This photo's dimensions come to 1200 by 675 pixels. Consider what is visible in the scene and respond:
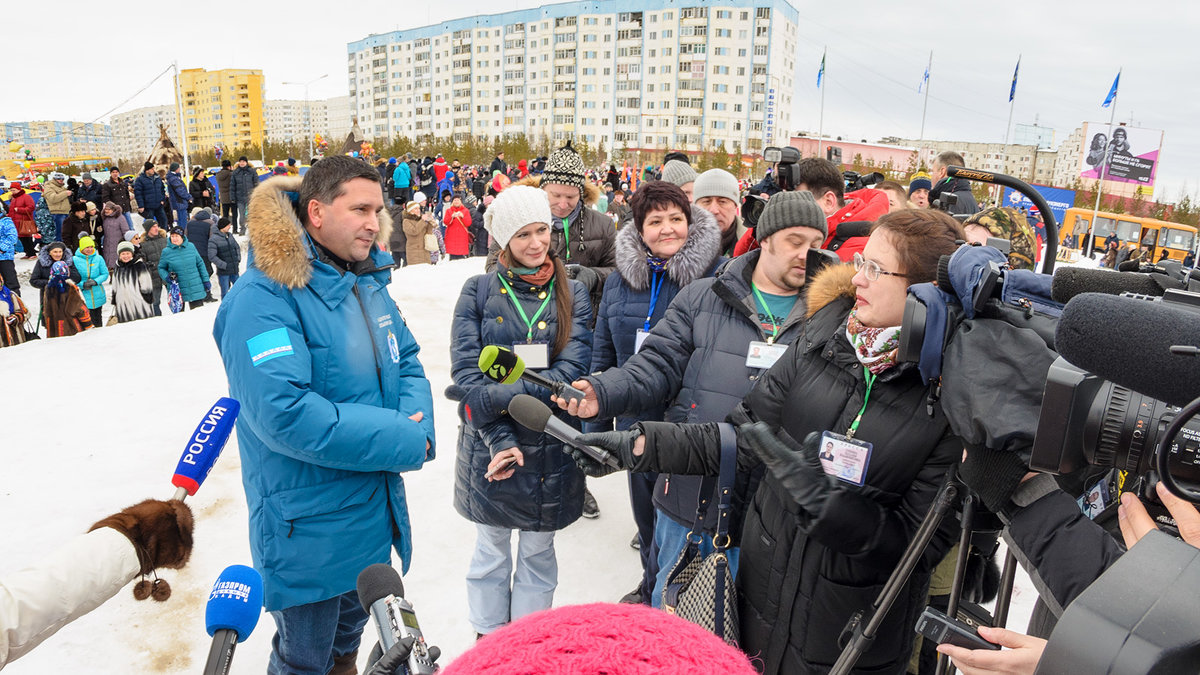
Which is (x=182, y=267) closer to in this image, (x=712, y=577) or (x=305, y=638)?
(x=305, y=638)

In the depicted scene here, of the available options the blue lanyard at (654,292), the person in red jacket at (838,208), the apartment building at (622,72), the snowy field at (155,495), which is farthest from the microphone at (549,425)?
the apartment building at (622,72)

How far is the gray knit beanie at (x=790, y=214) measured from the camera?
7.83 feet

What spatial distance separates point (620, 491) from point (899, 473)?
2.90m

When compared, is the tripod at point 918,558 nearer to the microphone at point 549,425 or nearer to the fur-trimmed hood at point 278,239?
the microphone at point 549,425

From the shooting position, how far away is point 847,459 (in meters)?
1.66

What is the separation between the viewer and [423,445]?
2197 mm

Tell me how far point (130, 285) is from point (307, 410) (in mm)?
8994

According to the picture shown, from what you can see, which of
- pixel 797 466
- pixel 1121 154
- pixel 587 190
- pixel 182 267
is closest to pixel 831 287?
pixel 797 466

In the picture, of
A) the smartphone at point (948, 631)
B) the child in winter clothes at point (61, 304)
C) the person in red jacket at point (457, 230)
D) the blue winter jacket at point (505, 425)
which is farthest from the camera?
the person in red jacket at point (457, 230)

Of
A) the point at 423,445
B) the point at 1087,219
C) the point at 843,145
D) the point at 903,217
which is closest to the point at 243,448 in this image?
the point at 423,445

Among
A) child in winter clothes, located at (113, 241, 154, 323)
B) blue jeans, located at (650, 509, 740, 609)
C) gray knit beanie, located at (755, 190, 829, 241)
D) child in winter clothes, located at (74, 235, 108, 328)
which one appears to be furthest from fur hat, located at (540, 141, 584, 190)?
child in winter clothes, located at (74, 235, 108, 328)

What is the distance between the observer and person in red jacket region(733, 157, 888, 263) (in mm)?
3352

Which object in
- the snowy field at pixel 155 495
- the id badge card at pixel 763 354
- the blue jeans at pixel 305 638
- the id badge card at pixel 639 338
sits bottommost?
the snowy field at pixel 155 495

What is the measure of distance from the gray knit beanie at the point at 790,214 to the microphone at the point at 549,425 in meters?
1.14
